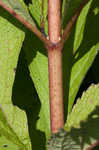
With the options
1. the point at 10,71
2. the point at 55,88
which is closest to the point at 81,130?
the point at 55,88

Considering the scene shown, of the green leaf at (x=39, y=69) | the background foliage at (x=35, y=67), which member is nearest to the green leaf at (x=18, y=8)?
the background foliage at (x=35, y=67)

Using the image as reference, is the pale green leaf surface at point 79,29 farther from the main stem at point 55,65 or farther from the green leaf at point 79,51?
the main stem at point 55,65

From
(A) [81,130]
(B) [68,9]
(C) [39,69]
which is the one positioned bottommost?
(C) [39,69]

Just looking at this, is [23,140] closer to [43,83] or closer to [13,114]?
[13,114]

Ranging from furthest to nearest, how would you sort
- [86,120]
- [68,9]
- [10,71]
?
[10,71] < [68,9] < [86,120]

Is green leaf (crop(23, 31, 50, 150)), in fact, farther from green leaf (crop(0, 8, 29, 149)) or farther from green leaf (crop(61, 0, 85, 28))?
green leaf (crop(61, 0, 85, 28))

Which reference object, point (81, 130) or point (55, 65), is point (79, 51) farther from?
point (81, 130)
